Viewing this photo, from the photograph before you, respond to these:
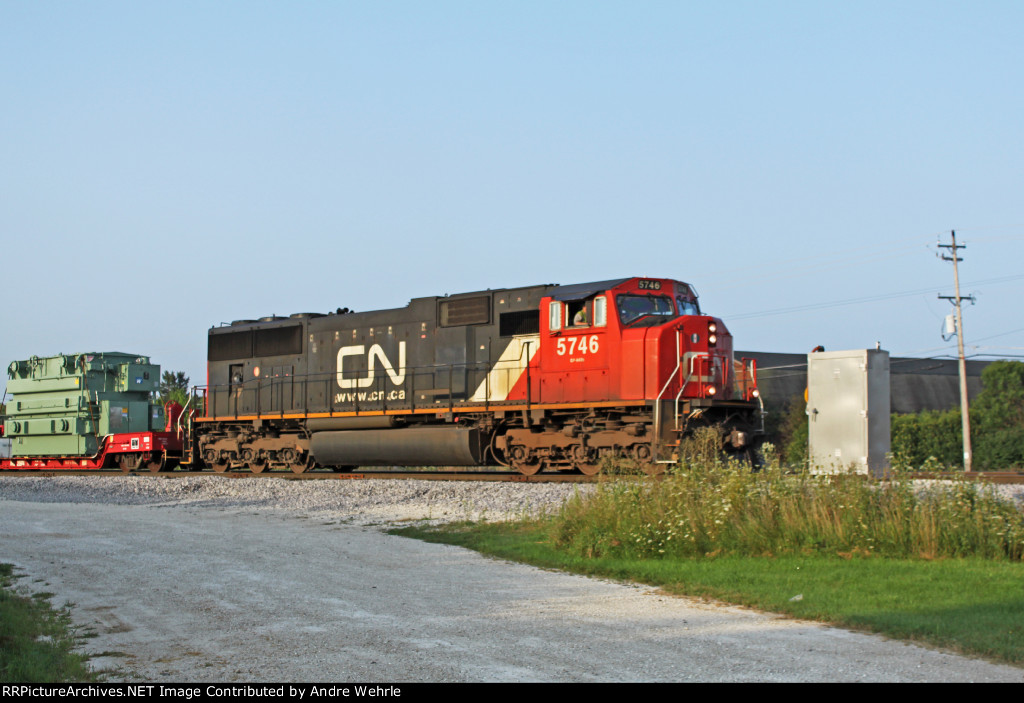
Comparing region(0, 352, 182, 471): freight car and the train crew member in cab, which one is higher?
the train crew member in cab

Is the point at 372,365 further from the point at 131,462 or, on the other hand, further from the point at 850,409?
the point at 850,409

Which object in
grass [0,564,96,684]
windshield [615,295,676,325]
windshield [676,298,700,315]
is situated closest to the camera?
grass [0,564,96,684]

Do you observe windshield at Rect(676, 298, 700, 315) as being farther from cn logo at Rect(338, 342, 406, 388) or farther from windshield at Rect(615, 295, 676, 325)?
cn logo at Rect(338, 342, 406, 388)

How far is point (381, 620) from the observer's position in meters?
6.94

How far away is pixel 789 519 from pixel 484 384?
36.9ft

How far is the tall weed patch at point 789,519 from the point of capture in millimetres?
9430

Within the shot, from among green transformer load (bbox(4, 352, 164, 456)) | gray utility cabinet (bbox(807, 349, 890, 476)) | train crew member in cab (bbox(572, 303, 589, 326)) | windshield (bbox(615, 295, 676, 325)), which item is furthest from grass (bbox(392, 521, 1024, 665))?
green transformer load (bbox(4, 352, 164, 456))

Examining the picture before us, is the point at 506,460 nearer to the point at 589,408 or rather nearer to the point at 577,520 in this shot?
the point at 589,408

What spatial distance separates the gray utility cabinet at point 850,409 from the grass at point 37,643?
29.1 ft

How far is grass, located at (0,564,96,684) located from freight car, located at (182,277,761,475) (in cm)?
1186

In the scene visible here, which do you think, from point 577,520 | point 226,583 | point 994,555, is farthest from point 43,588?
point 994,555

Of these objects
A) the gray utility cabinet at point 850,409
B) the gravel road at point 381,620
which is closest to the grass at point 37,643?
the gravel road at point 381,620

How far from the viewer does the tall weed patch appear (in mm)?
9430
